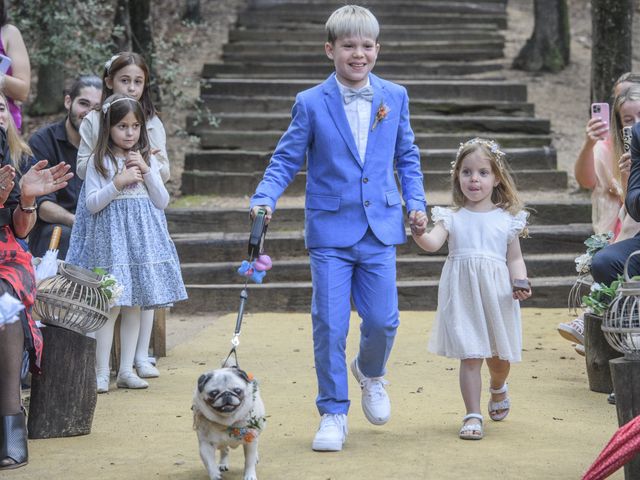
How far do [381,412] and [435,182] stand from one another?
6.86m

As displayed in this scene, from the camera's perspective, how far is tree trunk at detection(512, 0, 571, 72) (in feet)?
51.2

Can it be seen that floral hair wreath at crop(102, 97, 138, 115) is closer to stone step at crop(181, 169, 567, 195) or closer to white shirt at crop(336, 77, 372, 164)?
white shirt at crop(336, 77, 372, 164)

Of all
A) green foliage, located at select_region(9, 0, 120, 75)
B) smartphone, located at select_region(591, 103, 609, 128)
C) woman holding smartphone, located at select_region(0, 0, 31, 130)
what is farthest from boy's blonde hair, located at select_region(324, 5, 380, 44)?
green foliage, located at select_region(9, 0, 120, 75)

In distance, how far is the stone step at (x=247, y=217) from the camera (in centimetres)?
1063

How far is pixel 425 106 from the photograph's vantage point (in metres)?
13.3

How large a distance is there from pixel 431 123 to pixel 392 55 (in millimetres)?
2791

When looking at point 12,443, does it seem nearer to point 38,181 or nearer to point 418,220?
point 38,181

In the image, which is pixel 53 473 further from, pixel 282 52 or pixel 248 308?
pixel 282 52

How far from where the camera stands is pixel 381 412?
16.6 feet

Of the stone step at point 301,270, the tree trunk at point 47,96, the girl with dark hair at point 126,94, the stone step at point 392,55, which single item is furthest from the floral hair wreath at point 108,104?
the tree trunk at point 47,96

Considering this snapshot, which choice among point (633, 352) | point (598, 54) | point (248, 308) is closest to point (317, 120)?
point (633, 352)

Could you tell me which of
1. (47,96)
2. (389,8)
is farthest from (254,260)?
(389,8)

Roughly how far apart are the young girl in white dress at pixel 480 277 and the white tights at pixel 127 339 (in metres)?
1.95

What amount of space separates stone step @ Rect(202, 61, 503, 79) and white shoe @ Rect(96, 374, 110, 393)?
351 inches
